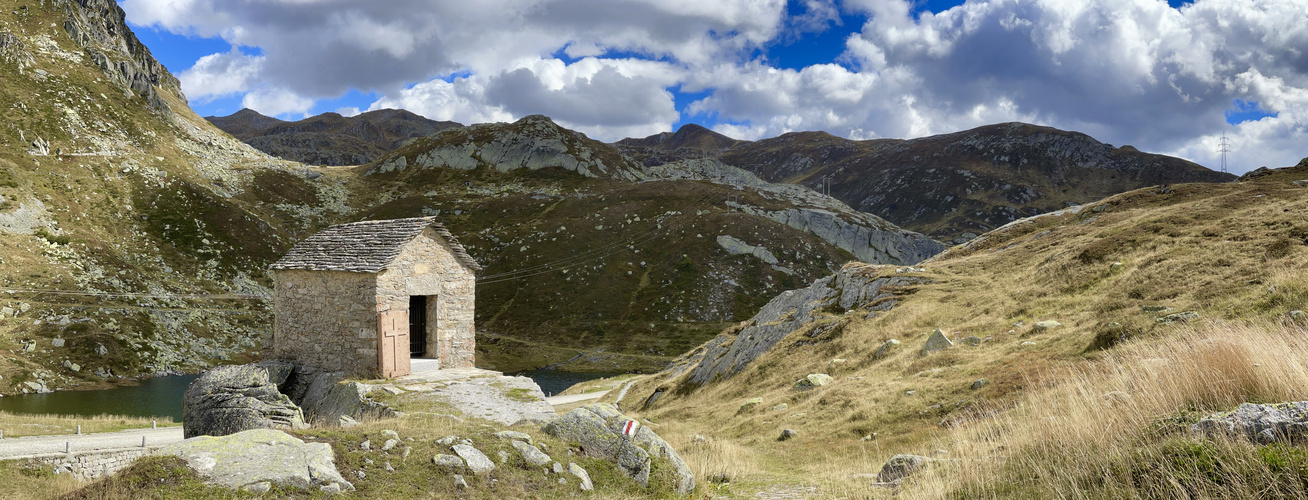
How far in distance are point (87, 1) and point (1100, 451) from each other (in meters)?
156

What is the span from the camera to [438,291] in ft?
76.2

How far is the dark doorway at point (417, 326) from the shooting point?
2525cm

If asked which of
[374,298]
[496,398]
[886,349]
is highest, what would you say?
[374,298]

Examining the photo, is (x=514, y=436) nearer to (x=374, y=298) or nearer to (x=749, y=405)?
(x=749, y=405)

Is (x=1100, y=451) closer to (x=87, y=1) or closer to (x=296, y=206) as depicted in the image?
(x=296, y=206)

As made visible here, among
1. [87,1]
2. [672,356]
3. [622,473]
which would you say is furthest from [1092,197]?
[87,1]

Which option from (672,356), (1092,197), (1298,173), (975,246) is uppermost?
(1092,197)

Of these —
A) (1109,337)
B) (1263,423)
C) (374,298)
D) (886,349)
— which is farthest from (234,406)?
(1109,337)

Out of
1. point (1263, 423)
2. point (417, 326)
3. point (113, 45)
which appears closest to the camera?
point (1263, 423)

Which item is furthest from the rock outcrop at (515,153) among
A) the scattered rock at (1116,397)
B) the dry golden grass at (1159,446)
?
the dry golden grass at (1159,446)

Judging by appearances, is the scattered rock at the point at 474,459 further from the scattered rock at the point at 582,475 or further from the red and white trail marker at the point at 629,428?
the red and white trail marker at the point at 629,428

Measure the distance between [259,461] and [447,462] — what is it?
248 cm

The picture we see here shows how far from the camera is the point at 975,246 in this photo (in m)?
42.4

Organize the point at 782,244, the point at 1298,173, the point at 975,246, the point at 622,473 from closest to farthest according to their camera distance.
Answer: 1. the point at 622,473
2. the point at 1298,173
3. the point at 975,246
4. the point at 782,244
